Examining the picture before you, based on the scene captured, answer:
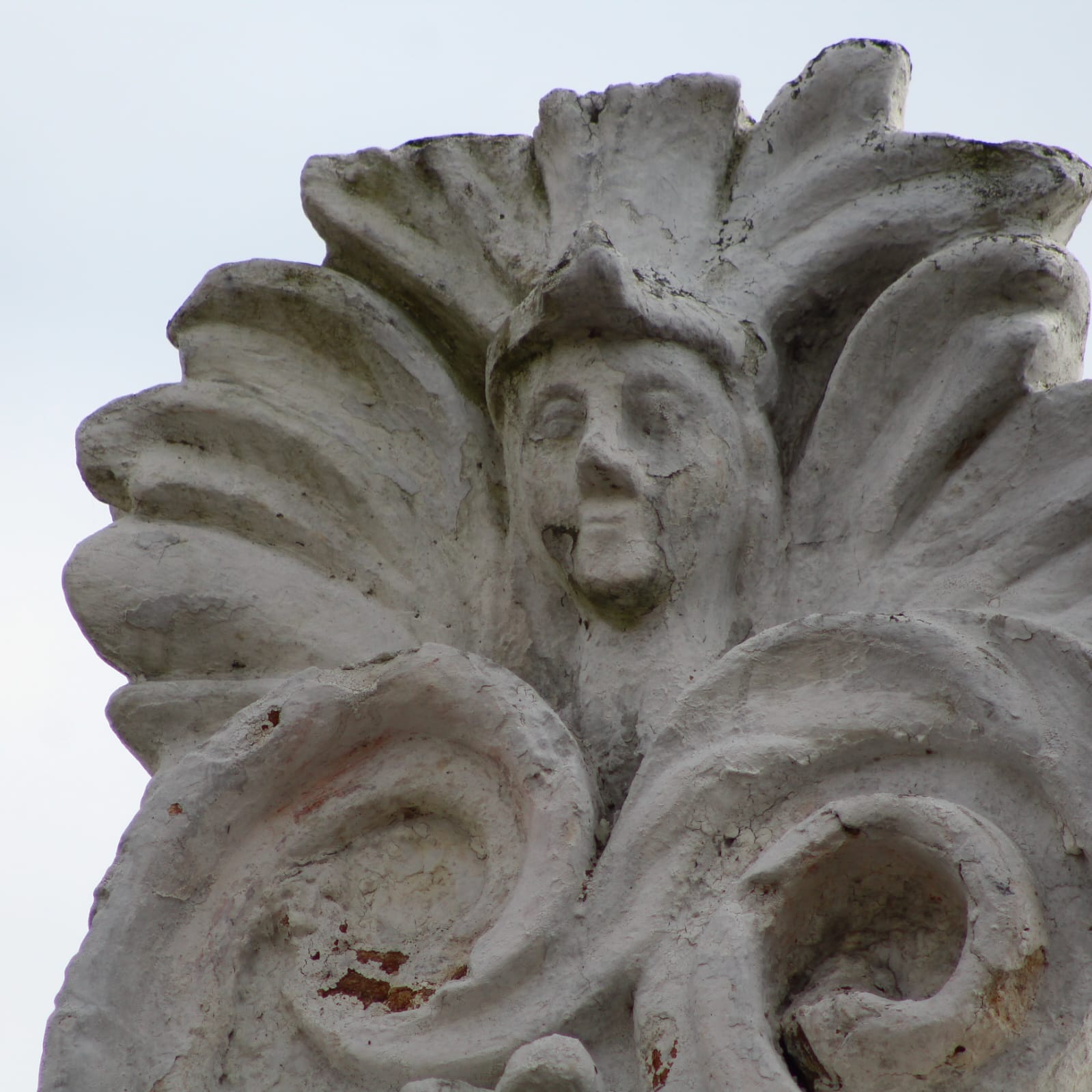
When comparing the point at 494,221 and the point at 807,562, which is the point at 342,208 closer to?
the point at 494,221

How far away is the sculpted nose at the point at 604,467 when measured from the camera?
1937 millimetres

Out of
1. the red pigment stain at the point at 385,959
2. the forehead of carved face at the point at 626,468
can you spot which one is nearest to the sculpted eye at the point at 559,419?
the forehead of carved face at the point at 626,468

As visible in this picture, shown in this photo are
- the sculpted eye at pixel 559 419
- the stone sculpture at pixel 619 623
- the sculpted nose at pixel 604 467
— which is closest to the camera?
the stone sculpture at pixel 619 623

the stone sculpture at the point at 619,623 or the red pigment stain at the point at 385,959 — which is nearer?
the stone sculpture at the point at 619,623

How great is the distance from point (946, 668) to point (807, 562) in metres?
0.43

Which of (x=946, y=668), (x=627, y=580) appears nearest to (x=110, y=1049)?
(x=627, y=580)

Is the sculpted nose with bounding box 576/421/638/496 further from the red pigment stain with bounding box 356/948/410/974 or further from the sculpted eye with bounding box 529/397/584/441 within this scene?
the red pigment stain with bounding box 356/948/410/974

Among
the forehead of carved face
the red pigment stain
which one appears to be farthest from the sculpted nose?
the red pigment stain

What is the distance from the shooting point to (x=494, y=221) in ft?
7.77

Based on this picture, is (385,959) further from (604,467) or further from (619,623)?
(604,467)

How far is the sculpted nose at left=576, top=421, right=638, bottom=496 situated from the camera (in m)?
1.94

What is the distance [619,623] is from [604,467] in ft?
0.66

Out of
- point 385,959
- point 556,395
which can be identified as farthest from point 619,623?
point 385,959

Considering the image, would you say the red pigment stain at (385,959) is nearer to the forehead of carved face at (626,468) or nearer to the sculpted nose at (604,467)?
the forehead of carved face at (626,468)
